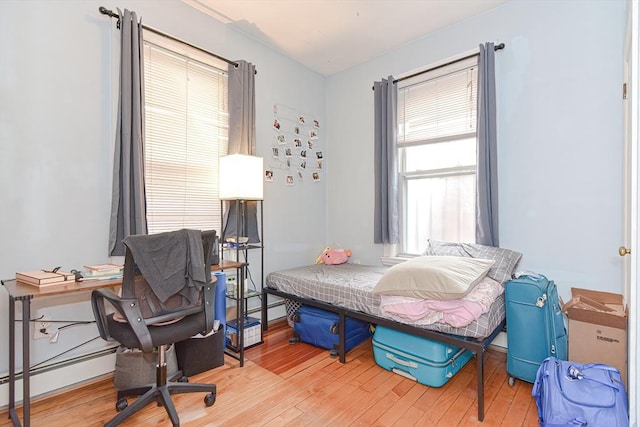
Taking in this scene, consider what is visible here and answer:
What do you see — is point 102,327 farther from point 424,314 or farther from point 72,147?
point 424,314

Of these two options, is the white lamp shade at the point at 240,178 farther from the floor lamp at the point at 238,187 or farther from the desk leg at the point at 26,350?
the desk leg at the point at 26,350

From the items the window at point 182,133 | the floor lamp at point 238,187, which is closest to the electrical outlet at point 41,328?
the window at point 182,133

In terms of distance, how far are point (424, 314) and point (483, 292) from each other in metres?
0.39

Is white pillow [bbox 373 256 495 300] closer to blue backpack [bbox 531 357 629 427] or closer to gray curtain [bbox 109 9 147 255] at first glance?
blue backpack [bbox 531 357 629 427]

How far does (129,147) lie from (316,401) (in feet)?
6.76

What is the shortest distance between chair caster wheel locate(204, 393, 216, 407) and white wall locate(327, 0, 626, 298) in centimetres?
242

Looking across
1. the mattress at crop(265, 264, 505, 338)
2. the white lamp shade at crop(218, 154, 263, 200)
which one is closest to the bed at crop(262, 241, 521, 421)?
the mattress at crop(265, 264, 505, 338)

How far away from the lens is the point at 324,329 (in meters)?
2.65

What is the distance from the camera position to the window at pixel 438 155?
2859 mm

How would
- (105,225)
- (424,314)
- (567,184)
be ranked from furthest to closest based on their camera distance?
(567,184), (105,225), (424,314)

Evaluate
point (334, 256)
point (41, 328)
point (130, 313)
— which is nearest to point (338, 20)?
point (334, 256)

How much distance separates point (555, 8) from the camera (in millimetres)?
2408

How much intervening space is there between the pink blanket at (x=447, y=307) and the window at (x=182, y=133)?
170 cm

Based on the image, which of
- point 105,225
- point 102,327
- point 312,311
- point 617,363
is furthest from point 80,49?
point 617,363
